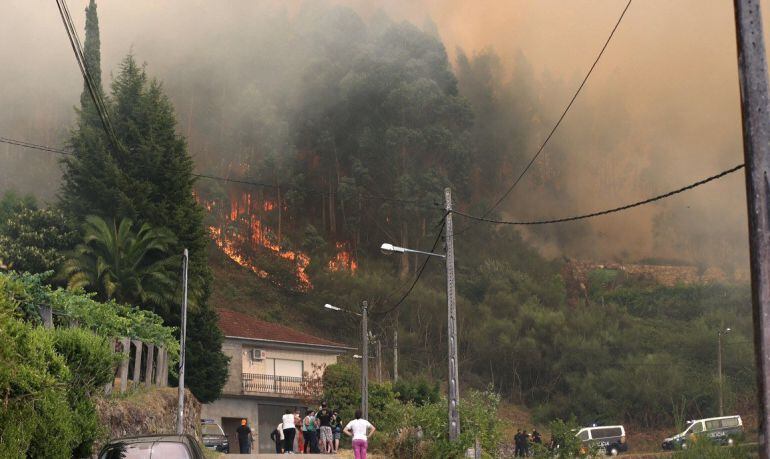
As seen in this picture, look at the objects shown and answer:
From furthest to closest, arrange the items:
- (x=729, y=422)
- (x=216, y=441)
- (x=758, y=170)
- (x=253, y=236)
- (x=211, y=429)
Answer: (x=253, y=236), (x=729, y=422), (x=211, y=429), (x=216, y=441), (x=758, y=170)

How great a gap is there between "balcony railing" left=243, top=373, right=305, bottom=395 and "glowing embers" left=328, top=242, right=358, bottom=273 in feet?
131

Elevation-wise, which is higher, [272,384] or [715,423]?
[272,384]

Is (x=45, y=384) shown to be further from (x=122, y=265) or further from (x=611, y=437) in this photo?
(x=611, y=437)

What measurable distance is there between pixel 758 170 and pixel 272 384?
6385 cm

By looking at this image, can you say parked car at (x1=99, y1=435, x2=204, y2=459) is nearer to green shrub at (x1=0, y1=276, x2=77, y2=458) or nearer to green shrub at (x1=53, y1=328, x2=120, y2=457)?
green shrub at (x1=0, y1=276, x2=77, y2=458)

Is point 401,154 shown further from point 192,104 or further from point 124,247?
point 124,247

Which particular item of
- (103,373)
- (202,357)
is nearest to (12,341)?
(103,373)

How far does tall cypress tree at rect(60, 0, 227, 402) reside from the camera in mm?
53219

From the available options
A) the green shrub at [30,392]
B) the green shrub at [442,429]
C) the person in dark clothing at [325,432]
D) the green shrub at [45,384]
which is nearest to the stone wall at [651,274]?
the person in dark clothing at [325,432]

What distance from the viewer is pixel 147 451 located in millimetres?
16594

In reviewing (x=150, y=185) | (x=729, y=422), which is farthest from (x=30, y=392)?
(x=729, y=422)

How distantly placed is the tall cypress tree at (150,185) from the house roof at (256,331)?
1682cm

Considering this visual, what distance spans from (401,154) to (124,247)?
68274mm

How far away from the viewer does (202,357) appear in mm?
54812
